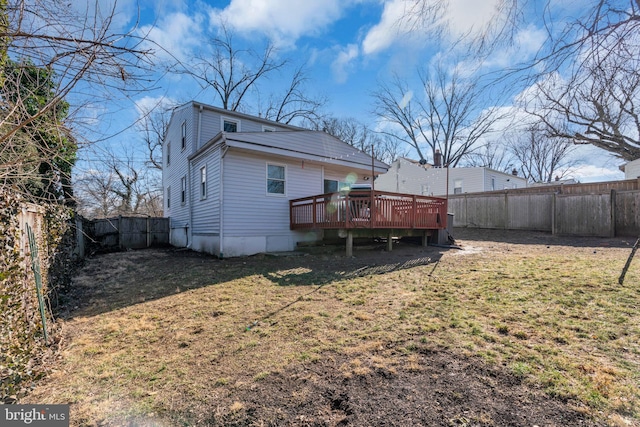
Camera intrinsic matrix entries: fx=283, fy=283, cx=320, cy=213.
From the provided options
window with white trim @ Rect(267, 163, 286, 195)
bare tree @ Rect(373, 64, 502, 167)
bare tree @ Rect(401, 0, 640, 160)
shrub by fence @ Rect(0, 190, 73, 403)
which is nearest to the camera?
shrub by fence @ Rect(0, 190, 73, 403)

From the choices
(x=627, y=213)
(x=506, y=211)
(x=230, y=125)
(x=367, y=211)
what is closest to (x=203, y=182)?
(x=230, y=125)

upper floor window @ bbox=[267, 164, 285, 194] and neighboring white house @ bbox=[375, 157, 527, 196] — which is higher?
neighboring white house @ bbox=[375, 157, 527, 196]

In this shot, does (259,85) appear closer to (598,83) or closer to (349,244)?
(349,244)

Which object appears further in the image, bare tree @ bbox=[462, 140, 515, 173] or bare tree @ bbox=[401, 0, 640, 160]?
bare tree @ bbox=[462, 140, 515, 173]

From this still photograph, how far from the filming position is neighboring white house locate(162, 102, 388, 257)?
29.7 ft

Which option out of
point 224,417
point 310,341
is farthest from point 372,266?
point 224,417

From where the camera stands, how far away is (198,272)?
23.2 ft

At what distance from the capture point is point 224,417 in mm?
2031

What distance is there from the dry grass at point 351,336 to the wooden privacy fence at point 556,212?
6.91 metres

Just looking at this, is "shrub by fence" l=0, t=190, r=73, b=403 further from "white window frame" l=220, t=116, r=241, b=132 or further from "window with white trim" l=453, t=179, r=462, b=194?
"window with white trim" l=453, t=179, r=462, b=194

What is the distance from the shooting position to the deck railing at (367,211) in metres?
8.09

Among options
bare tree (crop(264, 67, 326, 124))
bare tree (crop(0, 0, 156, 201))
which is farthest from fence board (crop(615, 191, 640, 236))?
bare tree (crop(264, 67, 326, 124))

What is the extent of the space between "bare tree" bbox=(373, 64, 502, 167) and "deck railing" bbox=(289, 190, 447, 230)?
17.2m

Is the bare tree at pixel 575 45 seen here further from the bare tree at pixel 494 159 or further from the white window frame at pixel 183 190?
the bare tree at pixel 494 159
